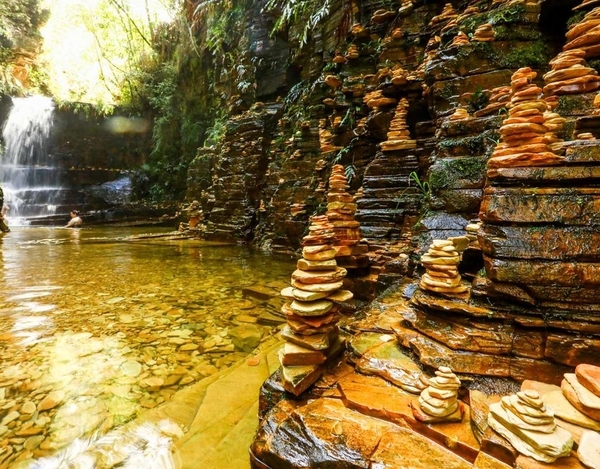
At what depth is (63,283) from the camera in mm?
6664

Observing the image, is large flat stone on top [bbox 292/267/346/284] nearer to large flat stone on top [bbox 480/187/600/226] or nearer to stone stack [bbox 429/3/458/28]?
large flat stone on top [bbox 480/187/600/226]

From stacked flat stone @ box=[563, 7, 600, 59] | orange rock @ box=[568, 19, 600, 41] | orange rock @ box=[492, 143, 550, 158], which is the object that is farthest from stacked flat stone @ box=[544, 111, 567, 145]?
orange rock @ box=[568, 19, 600, 41]

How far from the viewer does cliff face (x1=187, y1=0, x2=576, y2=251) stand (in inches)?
187

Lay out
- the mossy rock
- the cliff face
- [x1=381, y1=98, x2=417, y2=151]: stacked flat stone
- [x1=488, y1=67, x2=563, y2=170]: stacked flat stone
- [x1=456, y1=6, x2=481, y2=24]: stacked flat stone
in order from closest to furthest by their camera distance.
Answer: [x1=488, y1=67, x2=563, y2=170]: stacked flat stone, the mossy rock, the cliff face, [x1=456, y1=6, x2=481, y2=24]: stacked flat stone, [x1=381, y1=98, x2=417, y2=151]: stacked flat stone

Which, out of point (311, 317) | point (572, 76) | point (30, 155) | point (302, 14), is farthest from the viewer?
point (30, 155)

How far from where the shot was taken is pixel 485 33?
5379 mm

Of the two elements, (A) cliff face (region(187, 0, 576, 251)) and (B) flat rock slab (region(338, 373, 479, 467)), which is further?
(A) cliff face (region(187, 0, 576, 251))

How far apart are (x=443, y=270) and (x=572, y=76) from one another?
9.66 ft

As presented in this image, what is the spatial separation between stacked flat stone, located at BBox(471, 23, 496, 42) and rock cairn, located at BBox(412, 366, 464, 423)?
6465mm

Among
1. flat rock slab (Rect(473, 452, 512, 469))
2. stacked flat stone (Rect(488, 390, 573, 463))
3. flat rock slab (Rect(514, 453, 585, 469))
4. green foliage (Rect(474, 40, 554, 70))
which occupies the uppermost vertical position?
green foliage (Rect(474, 40, 554, 70))

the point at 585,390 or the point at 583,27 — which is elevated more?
the point at 583,27

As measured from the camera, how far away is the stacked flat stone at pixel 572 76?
10.7ft

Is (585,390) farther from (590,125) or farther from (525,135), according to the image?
(590,125)

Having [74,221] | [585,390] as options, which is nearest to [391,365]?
[585,390]
